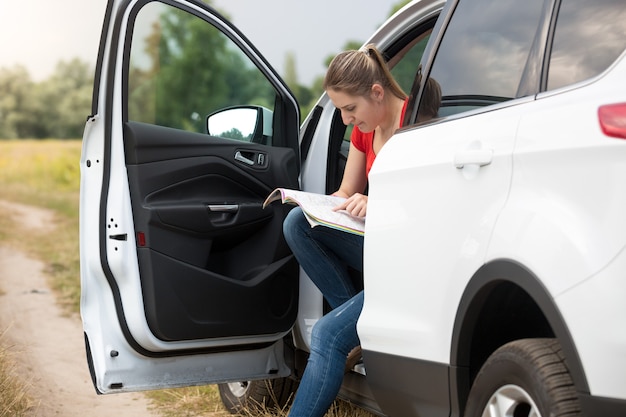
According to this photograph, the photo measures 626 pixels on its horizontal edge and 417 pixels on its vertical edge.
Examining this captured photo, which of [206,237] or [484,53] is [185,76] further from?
[484,53]

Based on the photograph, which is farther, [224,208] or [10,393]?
[10,393]

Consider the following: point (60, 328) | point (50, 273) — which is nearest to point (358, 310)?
point (60, 328)

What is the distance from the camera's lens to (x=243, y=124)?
3.95 m

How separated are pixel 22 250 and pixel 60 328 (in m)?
5.98

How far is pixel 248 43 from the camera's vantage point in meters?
3.89

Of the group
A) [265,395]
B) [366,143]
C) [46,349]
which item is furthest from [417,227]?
[46,349]

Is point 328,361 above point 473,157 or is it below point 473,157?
below

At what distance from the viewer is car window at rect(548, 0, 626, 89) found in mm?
2068

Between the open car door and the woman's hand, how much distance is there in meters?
0.62

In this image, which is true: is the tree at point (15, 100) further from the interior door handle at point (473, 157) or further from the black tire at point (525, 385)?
the black tire at point (525, 385)

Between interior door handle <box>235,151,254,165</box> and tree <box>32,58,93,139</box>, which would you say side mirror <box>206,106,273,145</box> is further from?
tree <box>32,58,93,139</box>

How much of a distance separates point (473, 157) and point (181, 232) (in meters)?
1.56

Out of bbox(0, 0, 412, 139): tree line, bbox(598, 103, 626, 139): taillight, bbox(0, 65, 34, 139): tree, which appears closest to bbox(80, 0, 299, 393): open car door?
bbox(598, 103, 626, 139): taillight

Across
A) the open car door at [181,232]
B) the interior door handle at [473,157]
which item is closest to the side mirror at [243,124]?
the open car door at [181,232]
